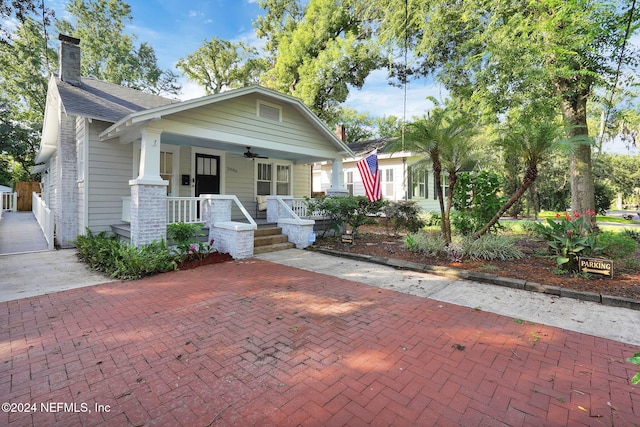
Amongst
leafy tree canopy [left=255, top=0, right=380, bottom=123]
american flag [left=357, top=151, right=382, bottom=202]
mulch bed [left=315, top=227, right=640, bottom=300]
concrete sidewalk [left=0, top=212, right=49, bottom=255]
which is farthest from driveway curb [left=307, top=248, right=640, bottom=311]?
leafy tree canopy [left=255, top=0, right=380, bottom=123]

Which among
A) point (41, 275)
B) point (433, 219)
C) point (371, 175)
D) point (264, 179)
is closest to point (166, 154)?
point (264, 179)

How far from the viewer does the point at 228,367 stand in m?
2.68

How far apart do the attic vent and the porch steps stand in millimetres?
3396

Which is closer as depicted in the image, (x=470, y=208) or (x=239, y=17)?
(x=470, y=208)

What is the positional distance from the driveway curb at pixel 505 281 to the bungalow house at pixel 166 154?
2884 millimetres

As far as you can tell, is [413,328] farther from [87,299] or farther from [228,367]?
[87,299]

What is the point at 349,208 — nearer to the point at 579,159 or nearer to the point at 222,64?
the point at 579,159

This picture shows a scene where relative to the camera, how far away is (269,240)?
848 centimetres

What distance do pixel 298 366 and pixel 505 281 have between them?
14.0ft

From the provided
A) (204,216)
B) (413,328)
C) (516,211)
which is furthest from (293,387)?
(516,211)

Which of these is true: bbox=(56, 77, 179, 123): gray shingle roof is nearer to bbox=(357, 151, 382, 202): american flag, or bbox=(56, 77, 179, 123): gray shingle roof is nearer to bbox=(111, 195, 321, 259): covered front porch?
bbox=(111, 195, 321, 259): covered front porch

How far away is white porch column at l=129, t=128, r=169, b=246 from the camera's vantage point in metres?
6.48

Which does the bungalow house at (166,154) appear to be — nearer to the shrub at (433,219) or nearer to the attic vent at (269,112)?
the attic vent at (269,112)

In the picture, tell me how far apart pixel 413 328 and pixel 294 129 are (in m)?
7.82
